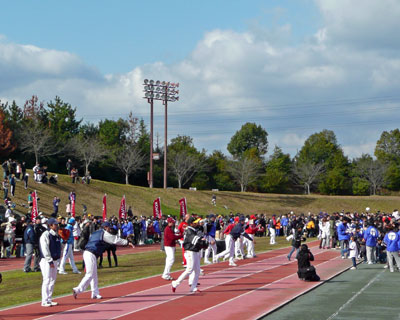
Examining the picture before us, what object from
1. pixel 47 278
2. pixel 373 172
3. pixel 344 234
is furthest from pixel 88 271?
pixel 373 172

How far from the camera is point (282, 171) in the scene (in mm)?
99000

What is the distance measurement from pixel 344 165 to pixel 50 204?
2402 inches

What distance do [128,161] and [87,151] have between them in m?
6.57

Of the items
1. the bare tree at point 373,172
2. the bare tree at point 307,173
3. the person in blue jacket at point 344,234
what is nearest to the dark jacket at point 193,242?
the person in blue jacket at point 344,234

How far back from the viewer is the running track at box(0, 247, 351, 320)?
39.3 feet

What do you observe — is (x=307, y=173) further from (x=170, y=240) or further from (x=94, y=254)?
(x=94, y=254)

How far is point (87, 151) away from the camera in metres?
75.1

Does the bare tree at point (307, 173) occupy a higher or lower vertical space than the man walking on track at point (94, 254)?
higher

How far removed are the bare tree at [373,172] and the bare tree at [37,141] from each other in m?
49.4

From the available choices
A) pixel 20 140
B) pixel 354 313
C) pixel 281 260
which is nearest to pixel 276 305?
pixel 354 313

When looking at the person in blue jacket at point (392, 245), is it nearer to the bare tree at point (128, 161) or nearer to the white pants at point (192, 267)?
the white pants at point (192, 267)

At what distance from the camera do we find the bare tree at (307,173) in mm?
95625

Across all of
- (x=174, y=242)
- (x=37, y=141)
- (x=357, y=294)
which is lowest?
(x=357, y=294)

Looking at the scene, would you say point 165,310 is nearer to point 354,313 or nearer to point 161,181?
point 354,313
